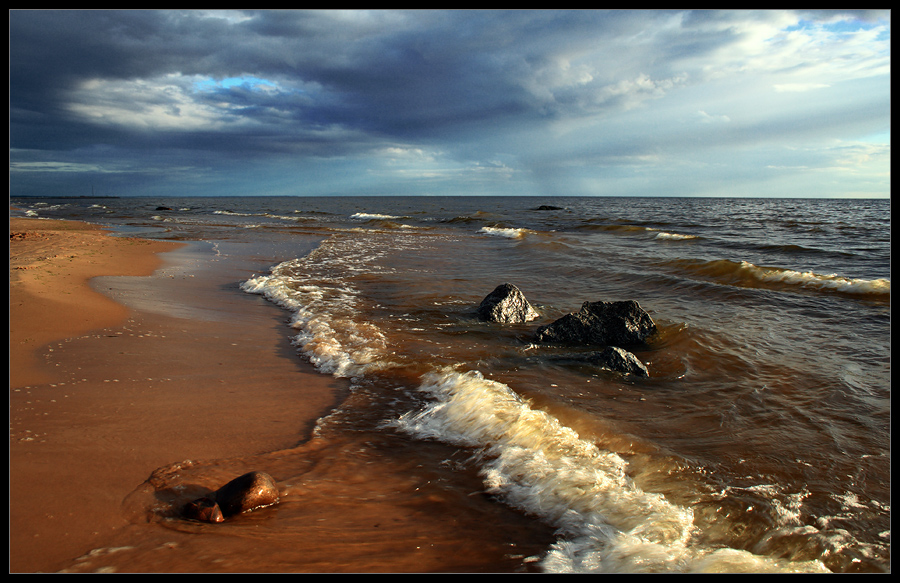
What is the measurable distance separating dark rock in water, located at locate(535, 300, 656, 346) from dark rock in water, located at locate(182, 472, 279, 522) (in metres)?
4.47

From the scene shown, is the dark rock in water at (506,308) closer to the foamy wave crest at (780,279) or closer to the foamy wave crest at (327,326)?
the foamy wave crest at (327,326)

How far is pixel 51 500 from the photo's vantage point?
269 cm

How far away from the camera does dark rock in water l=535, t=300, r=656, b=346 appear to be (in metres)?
6.53

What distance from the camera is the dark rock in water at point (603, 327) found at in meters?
6.53

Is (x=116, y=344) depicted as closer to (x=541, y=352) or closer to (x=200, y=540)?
(x=200, y=540)

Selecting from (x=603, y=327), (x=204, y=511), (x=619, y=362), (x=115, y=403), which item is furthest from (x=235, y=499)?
(x=603, y=327)

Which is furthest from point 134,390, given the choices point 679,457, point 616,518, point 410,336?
point 679,457

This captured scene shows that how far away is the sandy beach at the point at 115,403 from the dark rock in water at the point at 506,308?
3202mm

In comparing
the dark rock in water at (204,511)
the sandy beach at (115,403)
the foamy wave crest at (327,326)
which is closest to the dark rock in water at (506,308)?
the foamy wave crest at (327,326)

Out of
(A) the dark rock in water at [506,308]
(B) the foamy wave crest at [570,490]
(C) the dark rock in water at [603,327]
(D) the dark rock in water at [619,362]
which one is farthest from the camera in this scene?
(A) the dark rock in water at [506,308]

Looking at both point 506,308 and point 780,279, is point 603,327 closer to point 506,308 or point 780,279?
point 506,308

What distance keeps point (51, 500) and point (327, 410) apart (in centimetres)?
204

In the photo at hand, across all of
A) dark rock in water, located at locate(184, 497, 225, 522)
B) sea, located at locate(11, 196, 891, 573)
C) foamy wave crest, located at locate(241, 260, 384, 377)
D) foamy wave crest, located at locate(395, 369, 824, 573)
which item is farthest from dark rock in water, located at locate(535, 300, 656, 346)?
dark rock in water, located at locate(184, 497, 225, 522)

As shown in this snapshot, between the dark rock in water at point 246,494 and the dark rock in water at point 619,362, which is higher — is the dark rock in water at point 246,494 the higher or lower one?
the lower one
